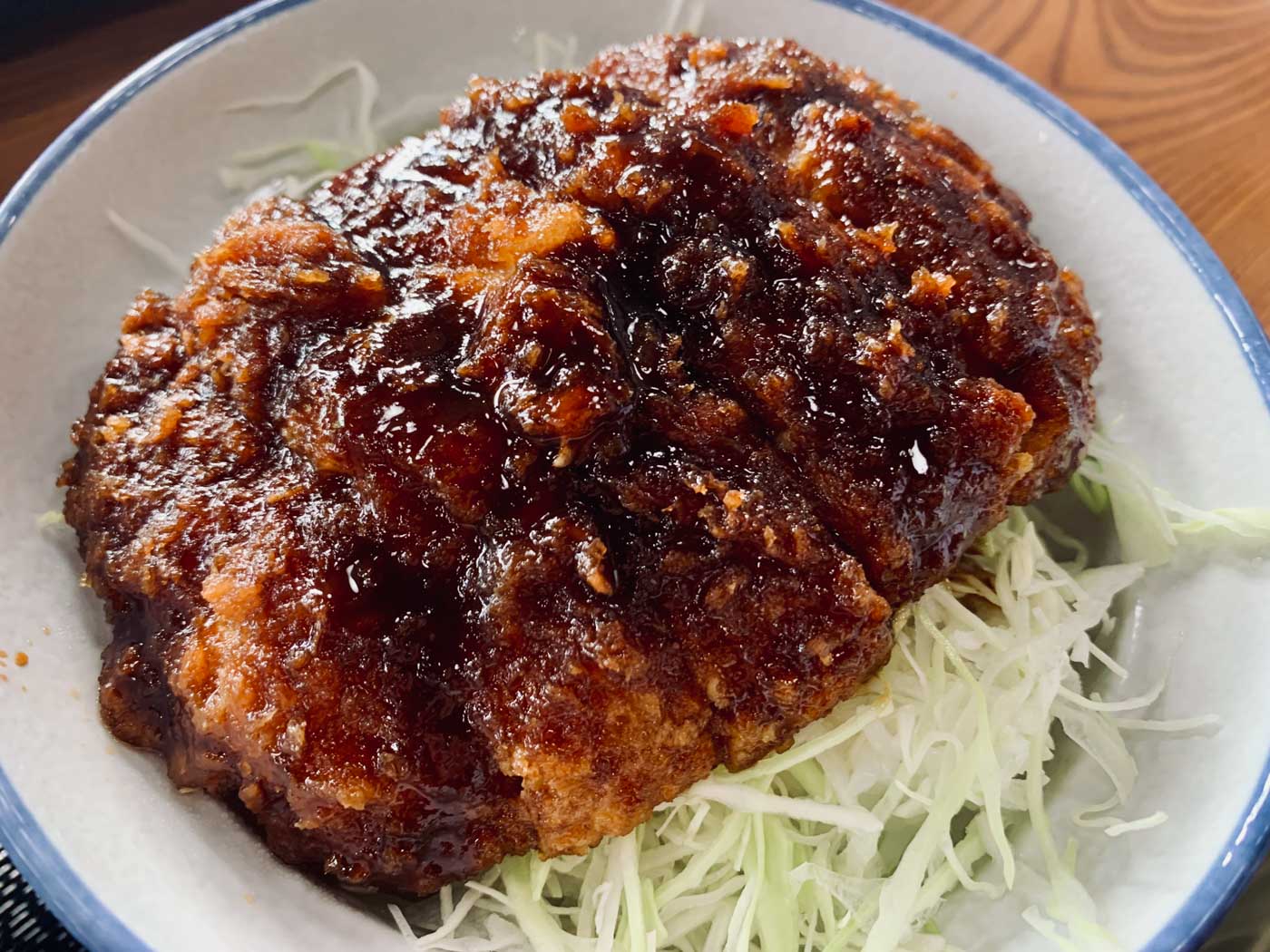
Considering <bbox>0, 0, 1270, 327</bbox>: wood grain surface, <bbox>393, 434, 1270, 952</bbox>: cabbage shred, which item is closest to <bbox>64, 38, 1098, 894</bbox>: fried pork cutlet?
<bbox>393, 434, 1270, 952</bbox>: cabbage shred

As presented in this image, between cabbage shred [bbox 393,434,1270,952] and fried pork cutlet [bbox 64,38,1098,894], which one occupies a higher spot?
fried pork cutlet [bbox 64,38,1098,894]

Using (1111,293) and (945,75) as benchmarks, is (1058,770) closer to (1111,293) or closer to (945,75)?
(1111,293)

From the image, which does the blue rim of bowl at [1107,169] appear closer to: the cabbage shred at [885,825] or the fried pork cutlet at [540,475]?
the cabbage shred at [885,825]

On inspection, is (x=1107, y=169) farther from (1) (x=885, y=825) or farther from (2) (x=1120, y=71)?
(1) (x=885, y=825)

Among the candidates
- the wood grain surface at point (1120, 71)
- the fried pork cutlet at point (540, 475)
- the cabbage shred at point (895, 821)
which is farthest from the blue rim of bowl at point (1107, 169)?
the wood grain surface at point (1120, 71)

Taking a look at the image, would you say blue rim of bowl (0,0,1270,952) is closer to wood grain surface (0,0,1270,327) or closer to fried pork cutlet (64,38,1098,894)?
fried pork cutlet (64,38,1098,894)

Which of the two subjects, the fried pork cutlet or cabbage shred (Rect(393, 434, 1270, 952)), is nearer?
the fried pork cutlet

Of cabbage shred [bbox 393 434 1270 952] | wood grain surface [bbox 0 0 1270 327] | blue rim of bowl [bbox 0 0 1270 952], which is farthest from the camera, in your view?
wood grain surface [bbox 0 0 1270 327]

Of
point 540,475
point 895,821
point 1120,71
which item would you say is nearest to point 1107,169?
point 1120,71
